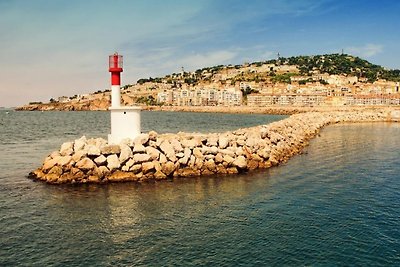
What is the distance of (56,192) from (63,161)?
7.53 feet

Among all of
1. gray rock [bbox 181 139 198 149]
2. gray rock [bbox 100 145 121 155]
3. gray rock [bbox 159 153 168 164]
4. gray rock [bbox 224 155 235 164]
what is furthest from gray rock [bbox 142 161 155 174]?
gray rock [bbox 224 155 235 164]

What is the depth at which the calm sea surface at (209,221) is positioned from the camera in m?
9.98

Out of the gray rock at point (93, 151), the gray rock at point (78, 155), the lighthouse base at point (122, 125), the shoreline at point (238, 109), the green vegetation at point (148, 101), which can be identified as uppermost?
the green vegetation at point (148, 101)

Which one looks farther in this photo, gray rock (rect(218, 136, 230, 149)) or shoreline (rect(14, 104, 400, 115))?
shoreline (rect(14, 104, 400, 115))

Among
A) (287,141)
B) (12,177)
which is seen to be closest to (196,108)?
(287,141)

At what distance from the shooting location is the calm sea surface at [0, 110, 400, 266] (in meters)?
9.98

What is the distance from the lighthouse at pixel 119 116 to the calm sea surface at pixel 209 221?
3.86 metres

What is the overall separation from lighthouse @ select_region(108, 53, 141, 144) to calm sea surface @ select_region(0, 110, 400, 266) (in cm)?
386

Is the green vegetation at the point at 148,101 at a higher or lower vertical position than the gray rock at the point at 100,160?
higher

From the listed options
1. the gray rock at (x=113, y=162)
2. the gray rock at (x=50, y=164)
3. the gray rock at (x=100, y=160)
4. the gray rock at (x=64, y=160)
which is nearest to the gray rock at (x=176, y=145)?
the gray rock at (x=113, y=162)

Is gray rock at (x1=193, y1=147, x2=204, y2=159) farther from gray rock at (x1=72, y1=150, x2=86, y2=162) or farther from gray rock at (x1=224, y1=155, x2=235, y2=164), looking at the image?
gray rock at (x1=72, y1=150, x2=86, y2=162)

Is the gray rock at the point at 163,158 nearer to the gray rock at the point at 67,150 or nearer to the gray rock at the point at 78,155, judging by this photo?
the gray rock at the point at 78,155

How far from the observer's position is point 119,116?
1983 centimetres

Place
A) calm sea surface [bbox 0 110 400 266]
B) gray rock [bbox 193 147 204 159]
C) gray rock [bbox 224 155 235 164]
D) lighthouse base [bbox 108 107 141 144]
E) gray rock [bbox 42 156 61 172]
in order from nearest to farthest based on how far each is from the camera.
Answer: calm sea surface [bbox 0 110 400 266] → gray rock [bbox 42 156 61 172] → gray rock [bbox 193 147 204 159] → gray rock [bbox 224 155 235 164] → lighthouse base [bbox 108 107 141 144]
